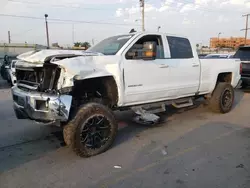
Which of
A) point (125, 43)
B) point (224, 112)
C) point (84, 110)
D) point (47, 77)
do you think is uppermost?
point (125, 43)

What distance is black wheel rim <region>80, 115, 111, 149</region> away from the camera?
4.02 meters

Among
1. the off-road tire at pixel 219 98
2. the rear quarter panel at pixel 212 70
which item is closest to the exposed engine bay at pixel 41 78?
the rear quarter panel at pixel 212 70

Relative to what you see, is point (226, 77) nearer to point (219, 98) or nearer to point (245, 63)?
point (219, 98)

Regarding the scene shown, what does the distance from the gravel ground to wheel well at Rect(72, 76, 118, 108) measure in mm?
855

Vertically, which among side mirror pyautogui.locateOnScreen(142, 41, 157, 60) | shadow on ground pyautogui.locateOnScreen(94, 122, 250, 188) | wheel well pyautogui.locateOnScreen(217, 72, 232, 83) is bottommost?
shadow on ground pyautogui.locateOnScreen(94, 122, 250, 188)

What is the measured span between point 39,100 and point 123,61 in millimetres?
1588

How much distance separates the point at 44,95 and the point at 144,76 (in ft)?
6.37

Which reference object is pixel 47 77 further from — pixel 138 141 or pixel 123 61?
pixel 138 141

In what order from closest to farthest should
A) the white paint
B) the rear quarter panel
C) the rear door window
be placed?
the white paint → the rear door window → the rear quarter panel

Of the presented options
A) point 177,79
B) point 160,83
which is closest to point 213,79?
point 177,79

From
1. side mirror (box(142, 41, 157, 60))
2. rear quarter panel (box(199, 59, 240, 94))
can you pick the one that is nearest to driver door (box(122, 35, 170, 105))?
side mirror (box(142, 41, 157, 60))

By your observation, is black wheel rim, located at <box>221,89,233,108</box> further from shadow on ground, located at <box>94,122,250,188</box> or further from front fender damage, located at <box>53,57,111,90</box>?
front fender damage, located at <box>53,57,111,90</box>

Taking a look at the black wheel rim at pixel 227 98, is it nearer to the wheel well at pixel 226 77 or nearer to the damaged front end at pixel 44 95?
the wheel well at pixel 226 77

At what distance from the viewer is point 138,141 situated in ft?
15.7
